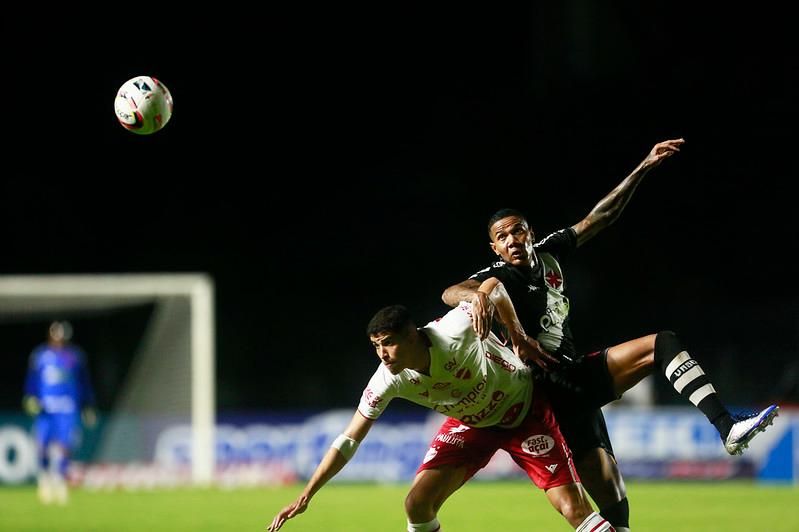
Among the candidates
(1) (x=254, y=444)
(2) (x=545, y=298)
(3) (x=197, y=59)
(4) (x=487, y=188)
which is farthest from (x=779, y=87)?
(2) (x=545, y=298)

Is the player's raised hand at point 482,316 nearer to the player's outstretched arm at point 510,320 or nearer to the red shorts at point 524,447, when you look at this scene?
the player's outstretched arm at point 510,320

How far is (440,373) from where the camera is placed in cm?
683

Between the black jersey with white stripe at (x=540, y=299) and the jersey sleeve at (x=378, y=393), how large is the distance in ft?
2.66

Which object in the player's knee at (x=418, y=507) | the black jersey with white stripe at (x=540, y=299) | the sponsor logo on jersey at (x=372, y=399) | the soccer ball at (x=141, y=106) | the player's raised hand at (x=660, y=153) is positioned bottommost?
the player's knee at (x=418, y=507)

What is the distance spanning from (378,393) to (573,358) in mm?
1227

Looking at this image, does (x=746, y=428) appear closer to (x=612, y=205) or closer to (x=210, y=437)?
(x=612, y=205)

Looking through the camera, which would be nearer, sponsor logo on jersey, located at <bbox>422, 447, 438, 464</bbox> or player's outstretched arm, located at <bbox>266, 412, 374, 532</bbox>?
player's outstretched arm, located at <bbox>266, 412, 374, 532</bbox>

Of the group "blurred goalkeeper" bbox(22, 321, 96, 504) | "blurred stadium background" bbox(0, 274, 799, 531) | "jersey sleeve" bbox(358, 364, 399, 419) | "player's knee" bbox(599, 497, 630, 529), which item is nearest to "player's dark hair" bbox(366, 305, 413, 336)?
"jersey sleeve" bbox(358, 364, 399, 419)

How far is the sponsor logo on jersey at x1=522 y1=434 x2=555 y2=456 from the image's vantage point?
7.07 meters

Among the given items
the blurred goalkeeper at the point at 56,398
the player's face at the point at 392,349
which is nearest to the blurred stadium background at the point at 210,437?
the blurred goalkeeper at the point at 56,398

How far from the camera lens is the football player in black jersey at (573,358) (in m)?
6.95

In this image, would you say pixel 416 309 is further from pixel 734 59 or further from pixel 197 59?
pixel 734 59

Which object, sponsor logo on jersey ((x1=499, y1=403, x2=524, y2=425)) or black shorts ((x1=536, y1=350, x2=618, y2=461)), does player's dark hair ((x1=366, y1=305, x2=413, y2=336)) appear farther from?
black shorts ((x1=536, y1=350, x2=618, y2=461))

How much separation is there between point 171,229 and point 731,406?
13.8m
